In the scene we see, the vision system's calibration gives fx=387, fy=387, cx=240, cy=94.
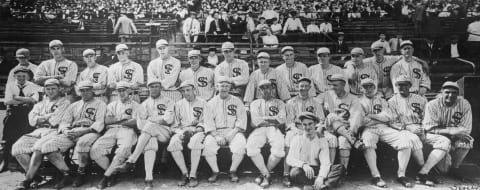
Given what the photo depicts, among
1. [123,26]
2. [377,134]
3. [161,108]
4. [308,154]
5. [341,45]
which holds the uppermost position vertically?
[123,26]

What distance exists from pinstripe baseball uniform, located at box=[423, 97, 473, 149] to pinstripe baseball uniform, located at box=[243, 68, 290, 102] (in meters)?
1.96

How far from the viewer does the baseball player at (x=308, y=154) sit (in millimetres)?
4660

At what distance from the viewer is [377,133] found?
16.7 feet

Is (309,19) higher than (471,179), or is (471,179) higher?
(309,19)

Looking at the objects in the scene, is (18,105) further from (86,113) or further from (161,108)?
(161,108)

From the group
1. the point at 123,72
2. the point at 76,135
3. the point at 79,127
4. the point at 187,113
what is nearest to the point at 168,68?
the point at 123,72

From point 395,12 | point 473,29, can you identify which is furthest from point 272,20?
point 473,29

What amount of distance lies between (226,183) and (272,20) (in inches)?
294

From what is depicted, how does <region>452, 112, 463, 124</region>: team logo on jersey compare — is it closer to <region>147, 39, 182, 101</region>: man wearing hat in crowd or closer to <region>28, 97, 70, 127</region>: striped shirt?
<region>147, 39, 182, 101</region>: man wearing hat in crowd

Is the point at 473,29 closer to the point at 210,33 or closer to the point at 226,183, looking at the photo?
the point at 210,33

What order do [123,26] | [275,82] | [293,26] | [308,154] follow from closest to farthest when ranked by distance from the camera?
[308,154] → [275,82] → [123,26] → [293,26]

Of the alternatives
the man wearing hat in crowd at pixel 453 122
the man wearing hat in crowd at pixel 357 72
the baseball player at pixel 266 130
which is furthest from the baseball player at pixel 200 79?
the man wearing hat in crowd at pixel 453 122

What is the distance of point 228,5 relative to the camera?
1308 cm

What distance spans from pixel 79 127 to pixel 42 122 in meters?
0.58
